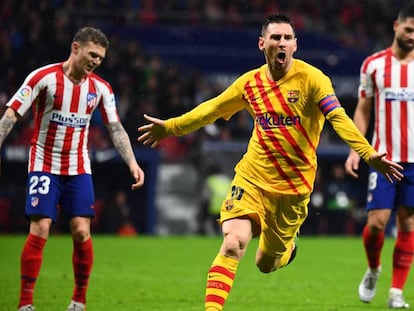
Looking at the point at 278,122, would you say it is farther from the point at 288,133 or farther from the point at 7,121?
the point at 7,121

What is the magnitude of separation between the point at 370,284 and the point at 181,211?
11.0 metres

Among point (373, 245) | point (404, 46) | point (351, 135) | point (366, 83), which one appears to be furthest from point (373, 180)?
point (351, 135)

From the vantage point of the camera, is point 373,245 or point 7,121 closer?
point 7,121

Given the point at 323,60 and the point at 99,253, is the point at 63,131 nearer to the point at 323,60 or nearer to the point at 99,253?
the point at 99,253

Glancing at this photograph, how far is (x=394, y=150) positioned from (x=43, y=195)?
9.96ft

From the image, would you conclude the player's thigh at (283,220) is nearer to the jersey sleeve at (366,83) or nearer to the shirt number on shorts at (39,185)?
the shirt number on shorts at (39,185)

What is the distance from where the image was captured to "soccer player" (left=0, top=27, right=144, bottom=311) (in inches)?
283

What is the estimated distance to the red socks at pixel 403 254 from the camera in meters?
8.05

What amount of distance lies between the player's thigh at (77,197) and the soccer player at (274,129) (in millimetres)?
1058

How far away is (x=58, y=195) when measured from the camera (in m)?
7.34

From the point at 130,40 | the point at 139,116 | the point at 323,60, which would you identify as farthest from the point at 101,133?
the point at 323,60

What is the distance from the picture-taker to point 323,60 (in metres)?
22.0

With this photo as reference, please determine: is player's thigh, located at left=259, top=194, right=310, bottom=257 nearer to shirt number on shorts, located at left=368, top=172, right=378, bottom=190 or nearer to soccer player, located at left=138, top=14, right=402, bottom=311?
soccer player, located at left=138, top=14, right=402, bottom=311

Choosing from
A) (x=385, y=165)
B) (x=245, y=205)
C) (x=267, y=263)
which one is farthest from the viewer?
(x=267, y=263)
